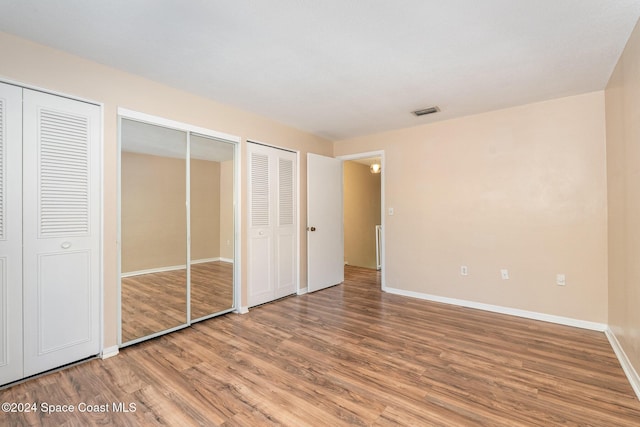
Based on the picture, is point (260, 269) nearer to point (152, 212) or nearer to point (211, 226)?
point (211, 226)

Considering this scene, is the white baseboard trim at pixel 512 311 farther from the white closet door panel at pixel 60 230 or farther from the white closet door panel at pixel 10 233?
the white closet door panel at pixel 10 233

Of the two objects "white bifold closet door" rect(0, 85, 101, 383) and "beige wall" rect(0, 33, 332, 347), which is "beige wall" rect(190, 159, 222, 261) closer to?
"beige wall" rect(0, 33, 332, 347)

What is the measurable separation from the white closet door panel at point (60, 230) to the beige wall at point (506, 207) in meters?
3.60

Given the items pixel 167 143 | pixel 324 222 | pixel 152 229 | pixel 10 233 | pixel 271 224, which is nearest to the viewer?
pixel 10 233

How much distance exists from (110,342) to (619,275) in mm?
4376

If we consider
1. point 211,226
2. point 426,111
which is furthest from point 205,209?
point 426,111

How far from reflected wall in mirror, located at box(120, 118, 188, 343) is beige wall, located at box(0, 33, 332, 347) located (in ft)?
0.39

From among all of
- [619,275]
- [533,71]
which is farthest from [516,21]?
[619,275]

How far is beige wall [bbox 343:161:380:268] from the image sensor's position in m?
6.73

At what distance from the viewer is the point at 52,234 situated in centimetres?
224

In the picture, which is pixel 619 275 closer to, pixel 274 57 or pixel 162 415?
pixel 274 57

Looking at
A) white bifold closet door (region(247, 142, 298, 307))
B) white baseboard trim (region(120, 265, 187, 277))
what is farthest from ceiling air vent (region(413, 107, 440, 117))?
white baseboard trim (region(120, 265, 187, 277))

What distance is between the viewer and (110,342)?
249 cm

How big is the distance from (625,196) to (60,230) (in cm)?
442
